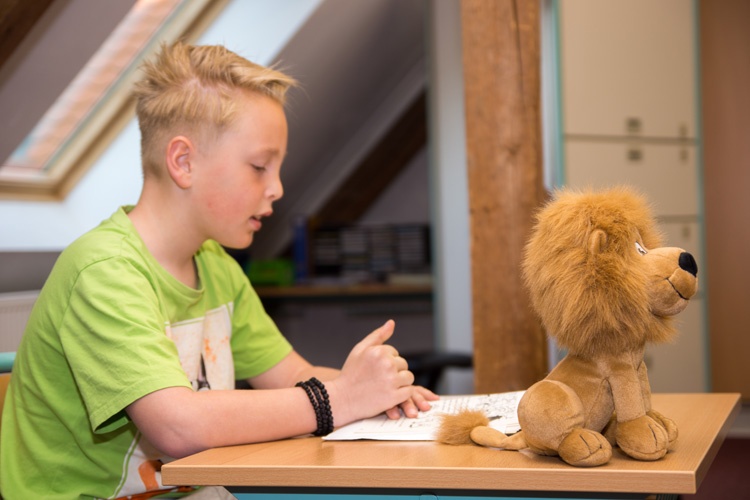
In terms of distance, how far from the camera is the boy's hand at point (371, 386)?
106cm

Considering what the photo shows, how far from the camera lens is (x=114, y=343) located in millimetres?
1018

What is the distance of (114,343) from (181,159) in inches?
13.4

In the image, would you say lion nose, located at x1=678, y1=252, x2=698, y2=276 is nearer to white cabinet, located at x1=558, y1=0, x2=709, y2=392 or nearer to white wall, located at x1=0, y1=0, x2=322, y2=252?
white cabinet, located at x1=558, y1=0, x2=709, y2=392

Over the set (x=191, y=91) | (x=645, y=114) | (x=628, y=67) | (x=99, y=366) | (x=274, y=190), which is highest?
(x=628, y=67)

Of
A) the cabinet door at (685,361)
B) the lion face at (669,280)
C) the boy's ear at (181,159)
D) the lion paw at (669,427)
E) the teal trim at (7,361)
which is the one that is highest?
the boy's ear at (181,159)

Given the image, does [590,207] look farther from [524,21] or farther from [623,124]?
[623,124]

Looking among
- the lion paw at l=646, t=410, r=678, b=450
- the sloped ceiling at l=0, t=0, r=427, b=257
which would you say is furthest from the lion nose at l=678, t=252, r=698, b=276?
the sloped ceiling at l=0, t=0, r=427, b=257

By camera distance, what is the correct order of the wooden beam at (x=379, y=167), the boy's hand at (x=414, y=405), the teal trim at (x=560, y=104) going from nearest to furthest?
1. the boy's hand at (x=414, y=405)
2. the teal trim at (x=560, y=104)
3. the wooden beam at (x=379, y=167)

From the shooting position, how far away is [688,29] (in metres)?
3.29

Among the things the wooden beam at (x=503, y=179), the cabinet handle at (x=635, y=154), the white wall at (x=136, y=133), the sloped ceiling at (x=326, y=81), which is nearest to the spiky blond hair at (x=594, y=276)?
the wooden beam at (x=503, y=179)

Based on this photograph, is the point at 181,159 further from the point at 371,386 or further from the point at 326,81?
the point at 326,81

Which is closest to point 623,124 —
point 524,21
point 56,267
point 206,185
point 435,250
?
point 435,250

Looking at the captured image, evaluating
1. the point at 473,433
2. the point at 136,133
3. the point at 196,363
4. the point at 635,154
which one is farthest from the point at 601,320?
the point at 136,133

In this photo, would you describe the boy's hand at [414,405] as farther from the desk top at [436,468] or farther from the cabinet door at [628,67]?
the cabinet door at [628,67]
